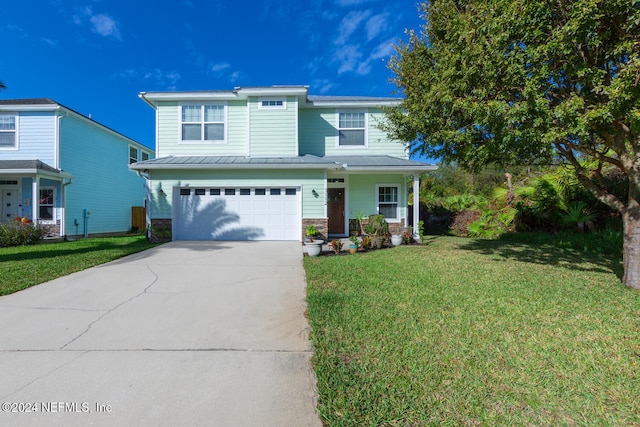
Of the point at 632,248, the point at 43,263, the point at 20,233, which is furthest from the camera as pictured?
the point at 20,233

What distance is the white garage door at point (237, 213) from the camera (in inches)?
425

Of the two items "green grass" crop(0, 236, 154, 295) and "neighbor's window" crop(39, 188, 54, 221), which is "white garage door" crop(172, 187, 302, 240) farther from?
"neighbor's window" crop(39, 188, 54, 221)

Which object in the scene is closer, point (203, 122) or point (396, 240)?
point (396, 240)

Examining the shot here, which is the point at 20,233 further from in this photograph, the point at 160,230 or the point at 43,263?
the point at 43,263

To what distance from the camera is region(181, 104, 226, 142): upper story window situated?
11.8 metres

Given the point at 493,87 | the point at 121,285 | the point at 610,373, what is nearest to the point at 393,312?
the point at 610,373

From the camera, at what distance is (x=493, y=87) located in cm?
453

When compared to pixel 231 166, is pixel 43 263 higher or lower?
lower

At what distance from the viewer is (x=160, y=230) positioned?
1062 centimetres

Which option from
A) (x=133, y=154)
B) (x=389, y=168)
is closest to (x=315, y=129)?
(x=389, y=168)

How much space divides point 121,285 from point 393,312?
16.3 feet

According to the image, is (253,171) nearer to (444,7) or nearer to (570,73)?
(444,7)

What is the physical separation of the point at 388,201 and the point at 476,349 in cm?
955

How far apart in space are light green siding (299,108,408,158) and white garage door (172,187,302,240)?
2.86 metres
